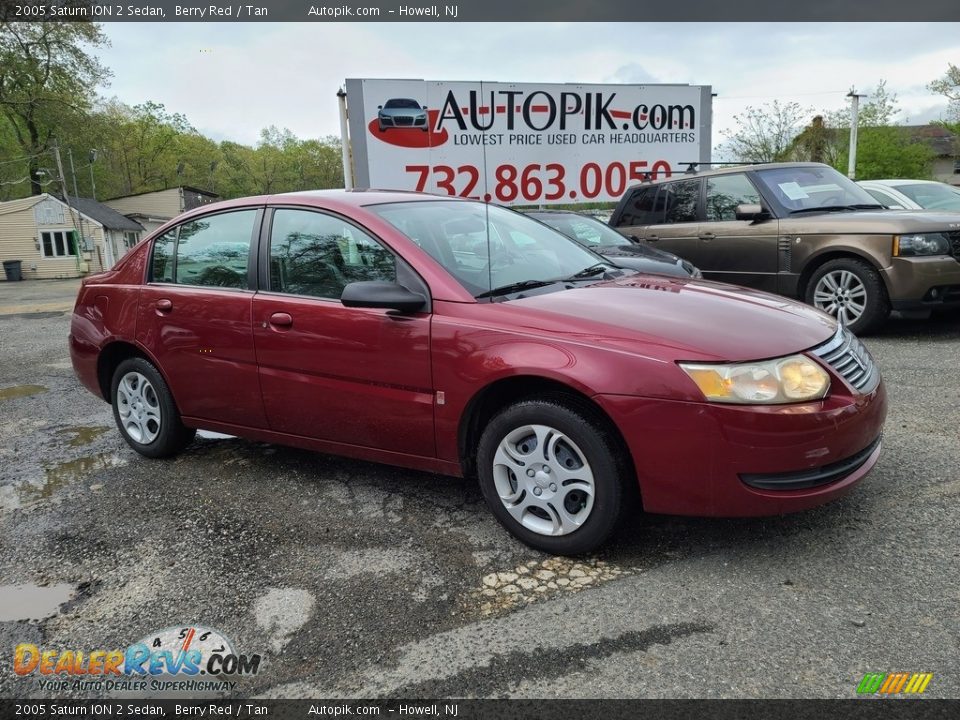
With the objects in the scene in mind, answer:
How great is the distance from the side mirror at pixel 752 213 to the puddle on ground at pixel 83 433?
236 inches

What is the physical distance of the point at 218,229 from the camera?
165 inches

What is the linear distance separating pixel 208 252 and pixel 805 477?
3.27 meters

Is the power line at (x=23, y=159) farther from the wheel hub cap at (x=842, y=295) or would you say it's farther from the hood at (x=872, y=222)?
the wheel hub cap at (x=842, y=295)

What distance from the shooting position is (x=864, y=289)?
22.7 ft

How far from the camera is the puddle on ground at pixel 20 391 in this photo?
259 inches

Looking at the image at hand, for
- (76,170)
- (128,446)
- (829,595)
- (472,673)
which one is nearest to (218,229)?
(128,446)

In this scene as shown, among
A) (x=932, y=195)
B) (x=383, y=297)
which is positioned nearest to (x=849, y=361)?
(x=383, y=297)

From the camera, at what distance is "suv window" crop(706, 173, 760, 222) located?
309 inches

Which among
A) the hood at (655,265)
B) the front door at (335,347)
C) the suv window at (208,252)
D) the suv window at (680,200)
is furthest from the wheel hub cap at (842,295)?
the suv window at (208,252)

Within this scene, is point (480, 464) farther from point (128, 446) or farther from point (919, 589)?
point (128, 446)

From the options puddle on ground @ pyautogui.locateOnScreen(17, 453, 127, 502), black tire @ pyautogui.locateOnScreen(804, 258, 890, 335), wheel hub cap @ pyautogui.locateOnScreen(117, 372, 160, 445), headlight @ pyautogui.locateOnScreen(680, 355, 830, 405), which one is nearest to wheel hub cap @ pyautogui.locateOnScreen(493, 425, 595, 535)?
headlight @ pyautogui.locateOnScreen(680, 355, 830, 405)

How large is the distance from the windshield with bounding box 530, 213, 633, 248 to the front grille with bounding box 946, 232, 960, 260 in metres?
3.04

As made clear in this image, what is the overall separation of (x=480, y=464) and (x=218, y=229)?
2171mm

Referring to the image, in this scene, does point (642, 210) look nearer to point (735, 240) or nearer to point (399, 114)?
point (735, 240)
